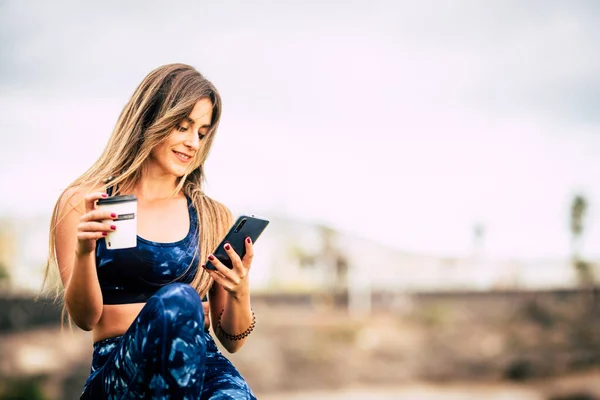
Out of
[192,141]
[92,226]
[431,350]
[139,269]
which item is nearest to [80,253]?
[92,226]

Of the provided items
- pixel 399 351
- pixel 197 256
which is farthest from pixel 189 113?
pixel 399 351

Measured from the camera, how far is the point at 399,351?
16.4 metres

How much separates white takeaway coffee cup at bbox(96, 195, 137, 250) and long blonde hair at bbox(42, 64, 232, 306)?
1.00 ft

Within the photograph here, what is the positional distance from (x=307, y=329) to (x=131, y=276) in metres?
14.7

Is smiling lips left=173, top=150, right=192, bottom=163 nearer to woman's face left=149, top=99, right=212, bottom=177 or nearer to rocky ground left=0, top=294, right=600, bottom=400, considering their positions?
woman's face left=149, top=99, right=212, bottom=177

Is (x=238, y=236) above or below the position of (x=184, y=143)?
below

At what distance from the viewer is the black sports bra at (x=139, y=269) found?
1.75m

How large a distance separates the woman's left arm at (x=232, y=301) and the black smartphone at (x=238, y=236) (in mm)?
14

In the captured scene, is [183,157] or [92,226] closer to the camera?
[92,226]

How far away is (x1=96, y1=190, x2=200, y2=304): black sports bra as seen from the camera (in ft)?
5.74

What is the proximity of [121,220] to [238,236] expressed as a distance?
0.32 metres

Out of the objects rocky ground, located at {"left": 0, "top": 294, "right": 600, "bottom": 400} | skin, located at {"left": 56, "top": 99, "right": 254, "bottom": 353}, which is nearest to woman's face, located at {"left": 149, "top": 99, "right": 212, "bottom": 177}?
skin, located at {"left": 56, "top": 99, "right": 254, "bottom": 353}

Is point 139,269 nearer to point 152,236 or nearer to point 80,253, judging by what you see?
point 152,236

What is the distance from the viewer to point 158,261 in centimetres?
179
